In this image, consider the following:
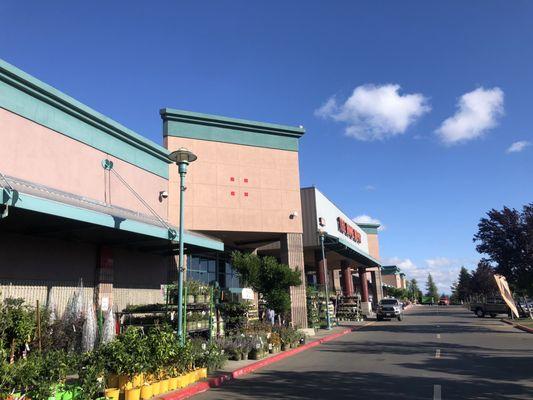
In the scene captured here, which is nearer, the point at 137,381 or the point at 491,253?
the point at 137,381

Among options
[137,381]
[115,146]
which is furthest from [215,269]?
[137,381]

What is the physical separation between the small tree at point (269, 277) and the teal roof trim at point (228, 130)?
8255mm

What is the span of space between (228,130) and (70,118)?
1149 cm

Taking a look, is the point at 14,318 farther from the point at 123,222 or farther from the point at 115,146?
the point at 115,146

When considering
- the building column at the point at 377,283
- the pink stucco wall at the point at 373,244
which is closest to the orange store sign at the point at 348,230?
the building column at the point at 377,283

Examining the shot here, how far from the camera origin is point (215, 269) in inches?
1126

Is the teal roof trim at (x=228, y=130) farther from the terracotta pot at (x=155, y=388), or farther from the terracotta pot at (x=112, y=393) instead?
the terracotta pot at (x=112, y=393)

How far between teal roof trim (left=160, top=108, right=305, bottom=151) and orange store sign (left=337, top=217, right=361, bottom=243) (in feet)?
46.7

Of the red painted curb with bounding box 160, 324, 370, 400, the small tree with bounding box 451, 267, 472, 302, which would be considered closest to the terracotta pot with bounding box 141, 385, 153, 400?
the red painted curb with bounding box 160, 324, 370, 400

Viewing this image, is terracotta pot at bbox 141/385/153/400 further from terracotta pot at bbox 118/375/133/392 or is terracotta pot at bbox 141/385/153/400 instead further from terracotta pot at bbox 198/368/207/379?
terracotta pot at bbox 198/368/207/379

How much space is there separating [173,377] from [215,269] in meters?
18.2

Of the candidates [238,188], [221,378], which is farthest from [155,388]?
[238,188]

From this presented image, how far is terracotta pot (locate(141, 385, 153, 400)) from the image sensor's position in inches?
357

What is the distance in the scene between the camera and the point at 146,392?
913 cm
